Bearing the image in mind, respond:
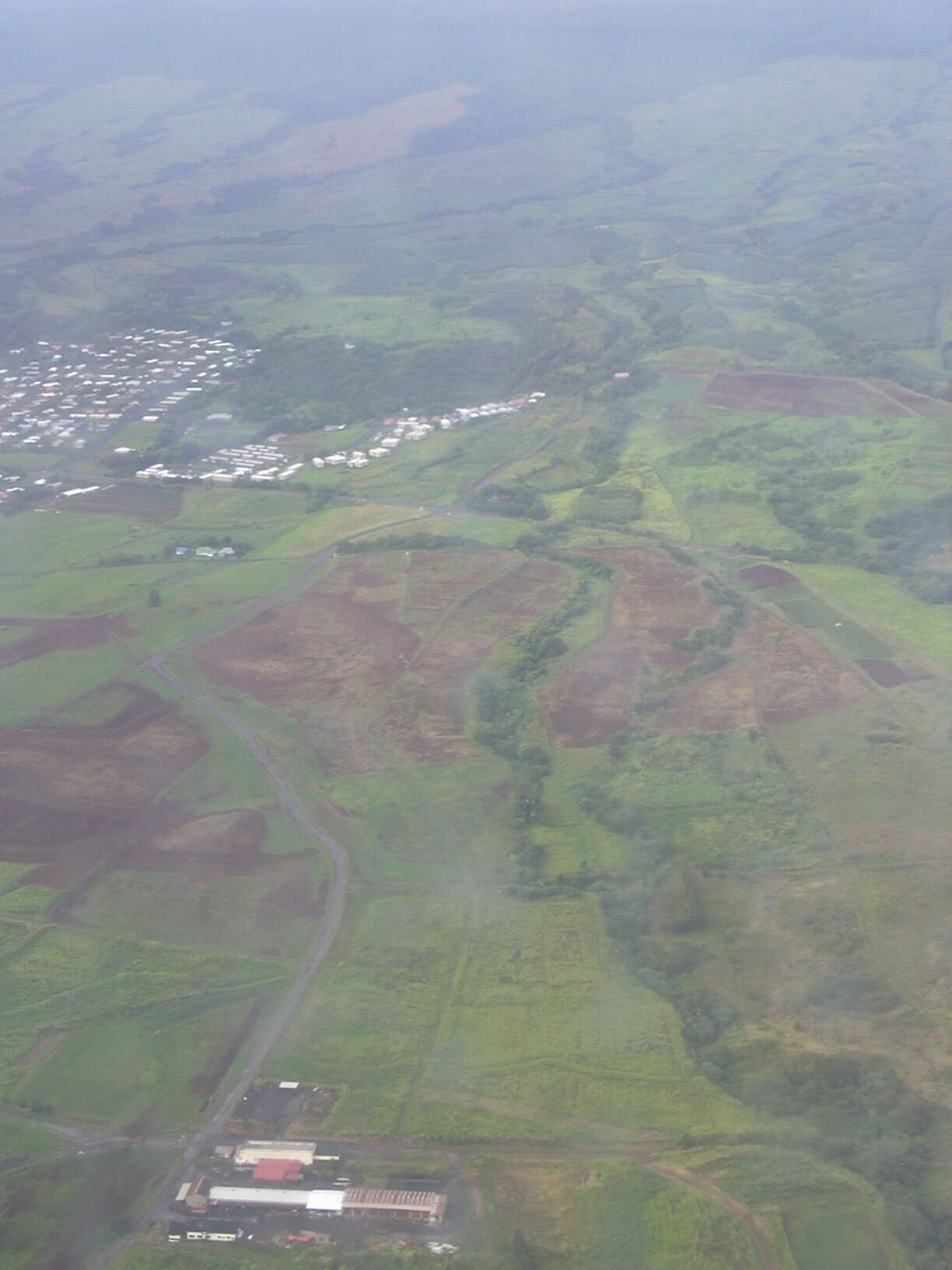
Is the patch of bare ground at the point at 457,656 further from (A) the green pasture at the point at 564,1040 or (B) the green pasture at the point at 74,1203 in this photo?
(B) the green pasture at the point at 74,1203

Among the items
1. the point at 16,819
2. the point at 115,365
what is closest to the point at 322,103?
the point at 115,365

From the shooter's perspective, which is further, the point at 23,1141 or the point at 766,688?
the point at 766,688

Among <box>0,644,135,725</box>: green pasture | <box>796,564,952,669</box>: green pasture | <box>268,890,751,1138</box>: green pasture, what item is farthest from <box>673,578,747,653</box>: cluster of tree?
<box>0,644,135,725</box>: green pasture

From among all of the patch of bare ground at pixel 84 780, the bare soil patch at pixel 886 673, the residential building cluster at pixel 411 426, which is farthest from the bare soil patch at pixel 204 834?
the residential building cluster at pixel 411 426

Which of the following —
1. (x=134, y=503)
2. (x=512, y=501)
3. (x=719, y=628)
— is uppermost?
(x=719, y=628)

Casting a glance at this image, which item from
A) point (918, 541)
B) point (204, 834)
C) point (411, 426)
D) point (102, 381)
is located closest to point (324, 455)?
point (411, 426)

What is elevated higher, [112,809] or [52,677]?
[112,809]

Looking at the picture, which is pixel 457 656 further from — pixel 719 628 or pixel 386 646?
pixel 719 628
